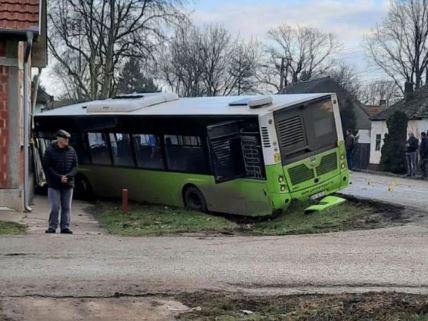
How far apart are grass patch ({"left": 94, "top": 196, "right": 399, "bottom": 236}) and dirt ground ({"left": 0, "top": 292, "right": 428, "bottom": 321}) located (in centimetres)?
614

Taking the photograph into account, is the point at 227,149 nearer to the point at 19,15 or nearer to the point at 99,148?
the point at 19,15

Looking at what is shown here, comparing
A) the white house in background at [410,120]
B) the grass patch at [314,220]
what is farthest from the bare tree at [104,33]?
the grass patch at [314,220]

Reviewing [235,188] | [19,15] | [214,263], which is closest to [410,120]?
[235,188]

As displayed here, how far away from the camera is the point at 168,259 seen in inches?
369

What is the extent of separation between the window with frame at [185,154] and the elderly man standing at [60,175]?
4.62 metres

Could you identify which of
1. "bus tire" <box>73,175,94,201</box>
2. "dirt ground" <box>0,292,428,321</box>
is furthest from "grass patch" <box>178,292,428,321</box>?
"bus tire" <box>73,175,94,201</box>

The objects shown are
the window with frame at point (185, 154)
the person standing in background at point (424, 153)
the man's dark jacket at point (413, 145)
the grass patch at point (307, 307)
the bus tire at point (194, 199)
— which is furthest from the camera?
the man's dark jacket at point (413, 145)

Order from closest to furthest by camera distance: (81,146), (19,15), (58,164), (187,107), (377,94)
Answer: (58,164), (19,15), (187,107), (81,146), (377,94)

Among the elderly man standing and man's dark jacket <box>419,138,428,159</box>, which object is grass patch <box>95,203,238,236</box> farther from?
man's dark jacket <box>419,138,428,159</box>

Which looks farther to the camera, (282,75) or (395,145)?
(282,75)

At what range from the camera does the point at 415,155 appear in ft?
107

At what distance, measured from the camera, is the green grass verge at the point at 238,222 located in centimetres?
1384

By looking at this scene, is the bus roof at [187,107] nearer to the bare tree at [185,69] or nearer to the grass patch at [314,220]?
the grass patch at [314,220]

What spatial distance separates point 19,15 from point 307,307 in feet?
33.8
